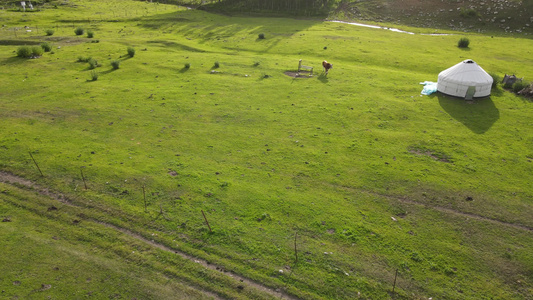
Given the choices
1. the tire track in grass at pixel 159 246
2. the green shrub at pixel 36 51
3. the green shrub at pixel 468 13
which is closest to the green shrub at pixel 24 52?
the green shrub at pixel 36 51

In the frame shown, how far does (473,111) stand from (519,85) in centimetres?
776

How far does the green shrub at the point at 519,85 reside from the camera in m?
30.1

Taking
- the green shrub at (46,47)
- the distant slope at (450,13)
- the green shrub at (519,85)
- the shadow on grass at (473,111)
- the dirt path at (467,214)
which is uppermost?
the distant slope at (450,13)

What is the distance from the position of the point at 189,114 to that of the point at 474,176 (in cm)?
2108

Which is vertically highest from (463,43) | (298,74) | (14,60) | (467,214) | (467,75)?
(463,43)

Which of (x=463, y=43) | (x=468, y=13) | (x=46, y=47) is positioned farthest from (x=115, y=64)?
(x=468, y=13)

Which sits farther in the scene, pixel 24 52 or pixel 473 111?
pixel 24 52

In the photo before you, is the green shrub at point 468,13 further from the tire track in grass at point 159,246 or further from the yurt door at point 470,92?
the tire track in grass at point 159,246

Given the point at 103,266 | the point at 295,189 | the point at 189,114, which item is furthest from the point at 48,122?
the point at 295,189

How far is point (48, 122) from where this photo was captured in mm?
23953

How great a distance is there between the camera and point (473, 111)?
2720 centimetres

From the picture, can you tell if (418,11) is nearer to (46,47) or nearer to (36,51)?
(46,47)

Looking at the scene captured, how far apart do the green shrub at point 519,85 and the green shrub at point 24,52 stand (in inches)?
2136

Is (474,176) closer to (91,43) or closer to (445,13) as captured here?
(91,43)
